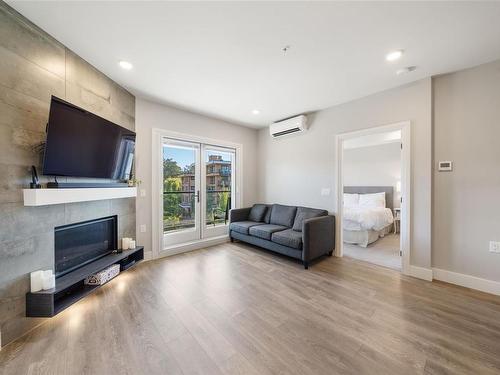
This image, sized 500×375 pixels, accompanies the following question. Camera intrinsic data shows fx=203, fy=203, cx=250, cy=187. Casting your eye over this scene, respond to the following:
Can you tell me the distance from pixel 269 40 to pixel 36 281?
307 centimetres

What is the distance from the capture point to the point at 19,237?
5.55ft

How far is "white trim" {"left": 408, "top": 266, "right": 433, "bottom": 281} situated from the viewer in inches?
105

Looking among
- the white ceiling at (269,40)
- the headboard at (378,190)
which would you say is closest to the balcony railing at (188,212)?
the white ceiling at (269,40)

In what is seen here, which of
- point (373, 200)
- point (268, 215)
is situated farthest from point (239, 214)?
point (373, 200)

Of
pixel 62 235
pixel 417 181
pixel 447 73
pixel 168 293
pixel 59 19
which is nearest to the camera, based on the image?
pixel 59 19

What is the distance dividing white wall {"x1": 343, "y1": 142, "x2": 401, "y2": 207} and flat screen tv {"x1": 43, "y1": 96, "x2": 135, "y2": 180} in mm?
5987

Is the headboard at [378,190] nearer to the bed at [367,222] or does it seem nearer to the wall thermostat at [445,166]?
the bed at [367,222]

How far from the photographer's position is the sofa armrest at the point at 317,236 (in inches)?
119

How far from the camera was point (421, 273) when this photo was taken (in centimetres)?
272

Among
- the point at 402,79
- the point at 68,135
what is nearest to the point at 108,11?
the point at 68,135

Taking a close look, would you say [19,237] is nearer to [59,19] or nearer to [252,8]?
[59,19]

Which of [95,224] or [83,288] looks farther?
[95,224]

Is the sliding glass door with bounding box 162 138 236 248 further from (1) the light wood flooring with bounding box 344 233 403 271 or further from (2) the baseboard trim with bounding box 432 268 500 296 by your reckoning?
(2) the baseboard trim with bounding box 432 268 500 296

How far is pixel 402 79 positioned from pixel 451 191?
5.20 feet
